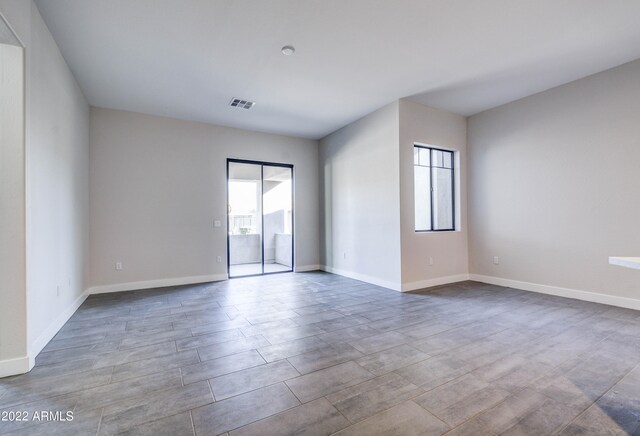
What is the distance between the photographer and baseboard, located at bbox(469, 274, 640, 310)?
12.2 ft

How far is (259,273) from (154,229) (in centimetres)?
229

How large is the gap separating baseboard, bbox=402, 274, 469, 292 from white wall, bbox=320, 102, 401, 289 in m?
0.19

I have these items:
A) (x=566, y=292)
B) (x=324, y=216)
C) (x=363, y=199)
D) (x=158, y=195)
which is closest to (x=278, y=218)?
(x=324, y=216)

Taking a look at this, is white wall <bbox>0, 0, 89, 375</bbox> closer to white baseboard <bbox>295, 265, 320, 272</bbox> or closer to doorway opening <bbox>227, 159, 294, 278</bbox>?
doorway opening <bbox>227, 159, 294, 278</bbox>

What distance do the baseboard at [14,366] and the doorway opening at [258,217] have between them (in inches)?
145

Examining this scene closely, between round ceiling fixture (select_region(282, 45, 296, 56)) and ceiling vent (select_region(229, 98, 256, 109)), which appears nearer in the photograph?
round ceiling fixture (select_region(282, 45, 296, 56))

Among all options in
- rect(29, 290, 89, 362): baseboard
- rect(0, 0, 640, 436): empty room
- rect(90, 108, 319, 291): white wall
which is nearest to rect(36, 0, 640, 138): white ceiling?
rect(0, 0, 640, 436): empty room

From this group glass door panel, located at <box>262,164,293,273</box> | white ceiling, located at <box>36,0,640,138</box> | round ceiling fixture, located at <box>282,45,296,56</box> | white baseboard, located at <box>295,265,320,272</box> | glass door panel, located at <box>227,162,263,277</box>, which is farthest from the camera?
glass door panel, located at <box>262,164,293,273</box>

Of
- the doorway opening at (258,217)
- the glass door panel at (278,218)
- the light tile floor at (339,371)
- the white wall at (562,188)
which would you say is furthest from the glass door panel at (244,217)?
the white wall at (562,188)

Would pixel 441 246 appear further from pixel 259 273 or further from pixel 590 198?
pixel 259 273

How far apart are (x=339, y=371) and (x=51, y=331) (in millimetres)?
2951

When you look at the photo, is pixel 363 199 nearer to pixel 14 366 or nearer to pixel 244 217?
pixel 244 217

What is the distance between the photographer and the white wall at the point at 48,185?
2.31m

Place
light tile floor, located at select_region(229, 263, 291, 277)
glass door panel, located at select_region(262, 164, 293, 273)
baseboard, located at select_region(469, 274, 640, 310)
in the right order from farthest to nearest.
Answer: glass door panel, located at select_region(262, 164, 293, 273)
light tile floor, located at select_region(229, 263, 291, 277)
baseboard, located at select_region(469, 274, 640, 310)
